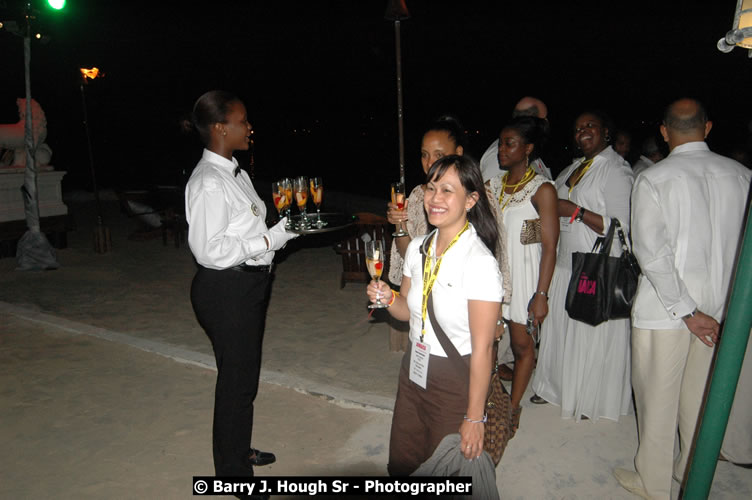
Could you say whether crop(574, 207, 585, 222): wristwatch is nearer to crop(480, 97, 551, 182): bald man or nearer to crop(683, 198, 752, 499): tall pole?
crop(480, 97, 551, 182): bald man

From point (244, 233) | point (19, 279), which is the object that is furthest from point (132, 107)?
point (244, 233)

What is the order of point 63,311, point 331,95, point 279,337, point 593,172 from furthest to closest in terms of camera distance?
point 331,95, point 63,311, point 279,337, point 593,172

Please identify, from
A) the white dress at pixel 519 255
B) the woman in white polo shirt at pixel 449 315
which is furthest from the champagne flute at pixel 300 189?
the woman in white polo shirt at pixel 449 315

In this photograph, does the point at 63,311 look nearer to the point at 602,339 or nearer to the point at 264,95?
the point at 602,339

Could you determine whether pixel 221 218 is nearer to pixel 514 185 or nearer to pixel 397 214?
pixel 397 214

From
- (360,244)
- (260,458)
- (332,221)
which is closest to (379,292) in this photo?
(260,458)

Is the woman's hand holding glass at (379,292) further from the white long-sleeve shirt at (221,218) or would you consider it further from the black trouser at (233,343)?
the black trouser at (233,343)

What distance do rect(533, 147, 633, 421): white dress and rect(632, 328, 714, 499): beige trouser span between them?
→ 2.59 feet

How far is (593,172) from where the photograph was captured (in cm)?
381

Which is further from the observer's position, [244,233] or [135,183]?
[135,183]

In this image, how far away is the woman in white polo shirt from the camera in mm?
2137

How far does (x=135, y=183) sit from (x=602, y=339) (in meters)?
23.0

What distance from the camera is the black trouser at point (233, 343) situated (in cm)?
290

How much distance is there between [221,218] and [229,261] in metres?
0.23
